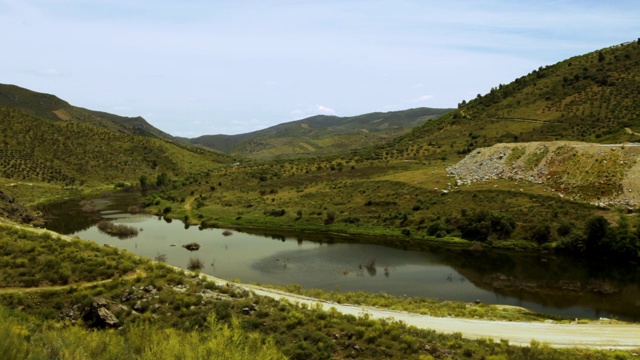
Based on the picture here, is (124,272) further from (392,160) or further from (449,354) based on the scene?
(392,160)

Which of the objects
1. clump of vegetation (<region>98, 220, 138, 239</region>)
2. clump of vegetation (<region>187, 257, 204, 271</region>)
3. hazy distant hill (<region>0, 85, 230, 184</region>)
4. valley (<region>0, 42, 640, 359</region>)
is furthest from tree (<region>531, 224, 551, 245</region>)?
hazy distant hill (<region>0, 85, 230, 184</region>)

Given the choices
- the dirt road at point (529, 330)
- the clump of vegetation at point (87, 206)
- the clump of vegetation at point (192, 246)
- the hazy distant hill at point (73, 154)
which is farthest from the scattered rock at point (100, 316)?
the hazy distant hill at point (73, 154)

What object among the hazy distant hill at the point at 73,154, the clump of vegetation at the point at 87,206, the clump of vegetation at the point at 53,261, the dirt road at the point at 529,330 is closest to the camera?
the dirt road at the point at 529,330

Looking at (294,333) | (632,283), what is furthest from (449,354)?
(632,283)

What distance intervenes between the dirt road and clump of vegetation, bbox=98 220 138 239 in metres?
44.3

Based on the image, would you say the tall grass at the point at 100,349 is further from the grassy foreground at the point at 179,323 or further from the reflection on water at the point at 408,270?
the reflection on water at the point at 408,270

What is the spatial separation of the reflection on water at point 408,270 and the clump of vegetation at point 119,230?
1.22 meters

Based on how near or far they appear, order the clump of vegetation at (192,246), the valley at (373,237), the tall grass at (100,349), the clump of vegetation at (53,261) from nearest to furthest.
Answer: the tall grass at (100,349)
the valley at (373,237)
the clump of vegetation at (53,261)
the clump of vegetation at (192,246)

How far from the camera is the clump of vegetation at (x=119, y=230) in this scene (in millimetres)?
62006

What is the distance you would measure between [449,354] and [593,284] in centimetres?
2826

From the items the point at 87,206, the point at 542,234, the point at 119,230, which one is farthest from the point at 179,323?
the point at 87,206

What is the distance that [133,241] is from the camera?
58.2 metres

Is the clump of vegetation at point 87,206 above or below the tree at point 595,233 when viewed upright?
below

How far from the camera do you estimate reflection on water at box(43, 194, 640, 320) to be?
119ft
